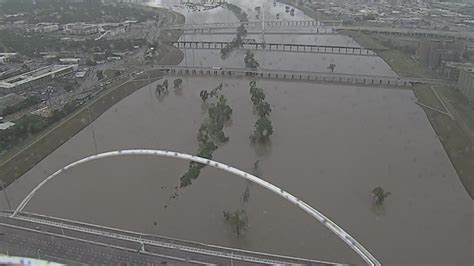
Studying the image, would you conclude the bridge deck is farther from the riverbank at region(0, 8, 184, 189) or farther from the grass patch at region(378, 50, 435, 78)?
the grass patch at region(378, 50, 435, 78)

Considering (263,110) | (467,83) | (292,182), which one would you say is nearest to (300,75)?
(263,110)

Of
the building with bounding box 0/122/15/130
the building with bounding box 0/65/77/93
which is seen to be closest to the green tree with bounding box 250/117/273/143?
the building with bounding box 0/122/15/130

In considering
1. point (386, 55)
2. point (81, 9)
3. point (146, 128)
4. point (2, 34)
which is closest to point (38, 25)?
point (2, 34)

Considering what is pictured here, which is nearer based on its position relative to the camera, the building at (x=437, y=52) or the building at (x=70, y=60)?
the building at (x=437, y=52)

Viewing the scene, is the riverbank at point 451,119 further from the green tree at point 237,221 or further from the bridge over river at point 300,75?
the green tree at point 237,221

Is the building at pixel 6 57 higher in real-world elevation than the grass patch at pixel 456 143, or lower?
higher

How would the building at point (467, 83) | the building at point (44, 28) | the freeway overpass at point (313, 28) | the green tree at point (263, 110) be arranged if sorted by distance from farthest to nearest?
the building at point (44, 28) < the freeway overpass at point (313, 28) < the building at point (467, 83) < the green tree at point (263, 110)

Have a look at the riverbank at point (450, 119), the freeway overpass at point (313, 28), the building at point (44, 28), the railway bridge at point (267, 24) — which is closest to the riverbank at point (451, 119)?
the riverbank at point (450, 119)
